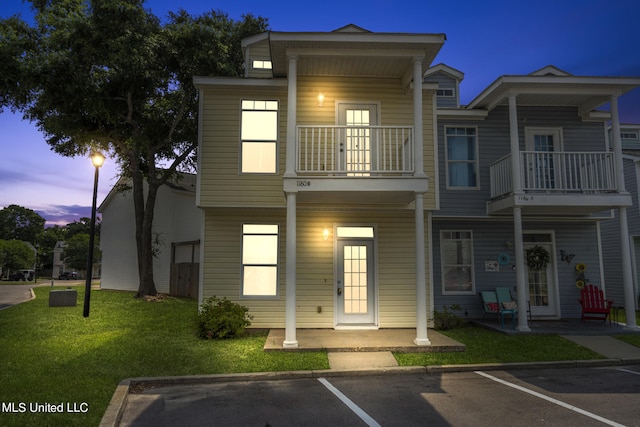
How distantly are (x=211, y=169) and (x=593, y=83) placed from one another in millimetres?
9880

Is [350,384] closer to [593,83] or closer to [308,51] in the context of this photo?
[308,51]

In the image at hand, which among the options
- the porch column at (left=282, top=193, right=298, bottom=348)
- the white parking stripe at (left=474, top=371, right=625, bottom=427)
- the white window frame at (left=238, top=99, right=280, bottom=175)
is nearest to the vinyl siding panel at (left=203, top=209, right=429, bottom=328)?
the white window frame at (left=238, top=99, right=280, bottom=175)

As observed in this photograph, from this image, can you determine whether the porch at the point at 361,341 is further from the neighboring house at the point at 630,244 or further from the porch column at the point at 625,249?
the neighboring house at the point at 630,244

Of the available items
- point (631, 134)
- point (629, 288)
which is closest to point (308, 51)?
point (629, 288)

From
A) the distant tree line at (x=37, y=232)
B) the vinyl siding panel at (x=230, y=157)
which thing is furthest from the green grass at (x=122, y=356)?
the distant tree line at (x=37, y=232)

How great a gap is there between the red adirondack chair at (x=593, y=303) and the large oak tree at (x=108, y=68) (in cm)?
1333

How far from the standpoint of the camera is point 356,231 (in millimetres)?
10148

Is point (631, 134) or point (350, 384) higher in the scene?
point (631, 134)

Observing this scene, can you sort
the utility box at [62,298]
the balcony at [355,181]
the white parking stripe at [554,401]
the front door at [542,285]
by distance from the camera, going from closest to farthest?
the white parking stripe at [554,401] < the balcony at [355,181] < the front door at [542,285] < the utility box at [62,298]

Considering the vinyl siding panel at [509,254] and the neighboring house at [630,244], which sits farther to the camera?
the neighboring house at [630,244]

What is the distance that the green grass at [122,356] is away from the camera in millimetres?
5328

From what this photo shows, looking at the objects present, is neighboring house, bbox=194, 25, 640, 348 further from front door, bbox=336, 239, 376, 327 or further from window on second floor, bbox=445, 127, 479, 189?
window on second floor, bbox=445, 127, 479, 189

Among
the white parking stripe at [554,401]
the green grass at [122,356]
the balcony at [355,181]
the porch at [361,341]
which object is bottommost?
the white parking stripe at [554,401]

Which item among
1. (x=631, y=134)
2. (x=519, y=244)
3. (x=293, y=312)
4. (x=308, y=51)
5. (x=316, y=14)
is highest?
(x=316, y=14)
